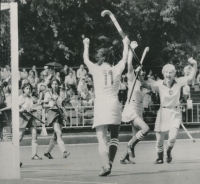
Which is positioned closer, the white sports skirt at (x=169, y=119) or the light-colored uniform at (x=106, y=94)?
the light-colored uniform at (x=106, y=94)

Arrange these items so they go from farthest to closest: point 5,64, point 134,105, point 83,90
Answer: point 83,90
point 134,105
point 5,64

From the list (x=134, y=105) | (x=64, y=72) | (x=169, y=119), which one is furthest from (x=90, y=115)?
(x=169, y=119)

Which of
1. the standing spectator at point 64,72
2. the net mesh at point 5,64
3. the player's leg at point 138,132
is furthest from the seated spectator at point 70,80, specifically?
the player's leg at point 138,132

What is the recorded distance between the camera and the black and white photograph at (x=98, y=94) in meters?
9.18

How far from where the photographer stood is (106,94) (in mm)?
9250

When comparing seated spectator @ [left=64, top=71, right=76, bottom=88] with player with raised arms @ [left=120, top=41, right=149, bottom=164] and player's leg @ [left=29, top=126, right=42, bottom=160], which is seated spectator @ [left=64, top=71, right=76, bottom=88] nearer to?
player's leg @ [left=29, top=126, right=42, bottom=160]

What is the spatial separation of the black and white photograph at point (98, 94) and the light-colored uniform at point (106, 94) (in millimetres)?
14

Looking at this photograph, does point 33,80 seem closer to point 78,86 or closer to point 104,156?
point 78,86

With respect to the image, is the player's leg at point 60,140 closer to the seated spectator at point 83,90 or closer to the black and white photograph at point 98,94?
the black and white photograph at point 98,94

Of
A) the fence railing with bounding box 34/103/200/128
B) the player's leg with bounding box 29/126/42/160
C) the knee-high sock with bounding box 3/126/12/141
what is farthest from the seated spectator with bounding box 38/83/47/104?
the knee-high sock with bounding box 3/126/12/141

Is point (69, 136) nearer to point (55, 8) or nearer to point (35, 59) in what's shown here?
point (55, 8)

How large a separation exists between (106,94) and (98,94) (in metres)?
0.12

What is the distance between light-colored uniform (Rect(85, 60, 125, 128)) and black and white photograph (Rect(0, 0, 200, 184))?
0.01 meters

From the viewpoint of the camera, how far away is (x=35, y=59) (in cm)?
2316
